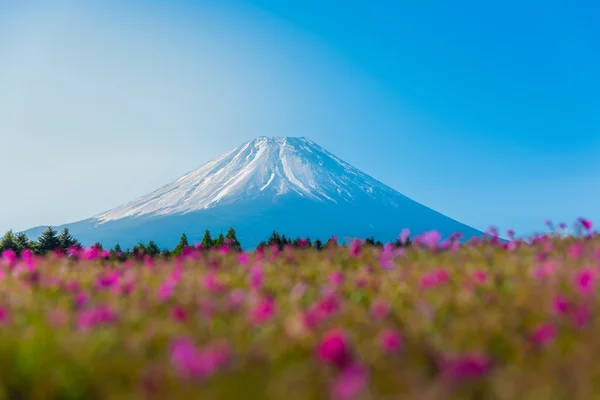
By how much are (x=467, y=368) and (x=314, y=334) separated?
1.11 m

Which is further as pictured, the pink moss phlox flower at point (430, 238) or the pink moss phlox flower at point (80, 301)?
the pink moss phlox flower at point (430, 238)

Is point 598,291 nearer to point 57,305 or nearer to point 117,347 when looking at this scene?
point 117,347

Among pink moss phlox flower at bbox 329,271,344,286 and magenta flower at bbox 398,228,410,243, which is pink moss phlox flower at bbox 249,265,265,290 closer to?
pink moss phlox flower at bbox 329,271,344,286

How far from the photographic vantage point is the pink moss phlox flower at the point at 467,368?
8.61ft

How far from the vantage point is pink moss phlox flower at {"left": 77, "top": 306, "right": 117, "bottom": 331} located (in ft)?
12.7

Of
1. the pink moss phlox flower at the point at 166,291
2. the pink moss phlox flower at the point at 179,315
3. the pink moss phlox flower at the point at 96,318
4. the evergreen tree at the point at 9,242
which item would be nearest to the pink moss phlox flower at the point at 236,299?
the pink moss phlox flower at the point at 179,315

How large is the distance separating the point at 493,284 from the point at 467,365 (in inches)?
99.3

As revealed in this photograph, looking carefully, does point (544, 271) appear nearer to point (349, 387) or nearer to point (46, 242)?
point (349, 387)

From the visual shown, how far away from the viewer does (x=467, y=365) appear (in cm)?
265

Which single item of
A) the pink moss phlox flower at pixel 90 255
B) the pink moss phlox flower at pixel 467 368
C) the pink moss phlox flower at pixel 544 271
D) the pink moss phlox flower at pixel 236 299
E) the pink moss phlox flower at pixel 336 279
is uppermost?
the pink moss phlox flower at pixel 90 255

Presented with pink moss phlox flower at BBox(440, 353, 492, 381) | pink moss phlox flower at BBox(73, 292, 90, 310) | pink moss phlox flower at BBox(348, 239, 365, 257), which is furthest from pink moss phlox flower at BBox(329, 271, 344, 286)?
pink moss phlox flower at BBox(440, 353, 492, 381)

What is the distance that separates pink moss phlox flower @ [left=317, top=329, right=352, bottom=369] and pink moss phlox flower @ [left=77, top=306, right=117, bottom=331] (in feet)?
6.01

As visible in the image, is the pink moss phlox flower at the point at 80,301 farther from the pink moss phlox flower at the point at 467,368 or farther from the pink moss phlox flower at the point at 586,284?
the pink moss phlox flower at the point at 586,284

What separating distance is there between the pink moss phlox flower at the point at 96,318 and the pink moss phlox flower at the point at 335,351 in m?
1.83
